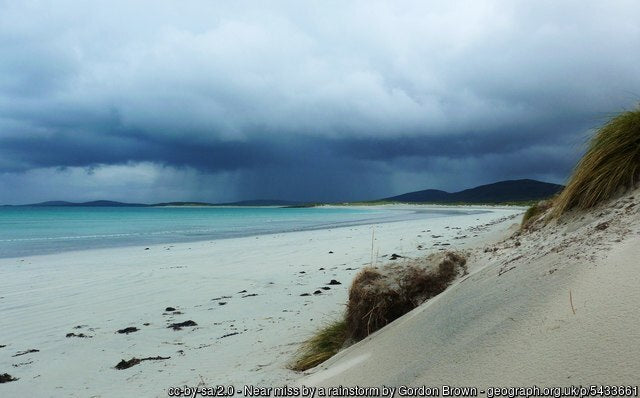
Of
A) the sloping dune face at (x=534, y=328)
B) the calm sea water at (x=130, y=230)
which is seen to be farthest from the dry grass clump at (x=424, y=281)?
the calm sea water at (x=130, y=230)

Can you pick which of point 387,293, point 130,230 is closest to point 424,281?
point 387,293

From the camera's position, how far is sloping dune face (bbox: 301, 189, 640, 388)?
205 centimetres

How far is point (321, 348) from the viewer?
15.0 feet

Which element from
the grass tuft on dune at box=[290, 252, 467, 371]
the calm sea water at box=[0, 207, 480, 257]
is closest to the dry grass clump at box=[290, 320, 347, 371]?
the grass tuft on dune at box=[290, 252, 467, 371]

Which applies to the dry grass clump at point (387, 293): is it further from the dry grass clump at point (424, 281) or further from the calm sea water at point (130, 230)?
the calm sea water at point (130, 230)

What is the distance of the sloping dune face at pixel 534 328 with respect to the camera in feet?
6.73

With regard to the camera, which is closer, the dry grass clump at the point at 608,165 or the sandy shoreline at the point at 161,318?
the dry grass clump at the point at 608,165

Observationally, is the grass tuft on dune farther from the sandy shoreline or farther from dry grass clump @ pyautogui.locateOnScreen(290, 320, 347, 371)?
the sandy shoreline

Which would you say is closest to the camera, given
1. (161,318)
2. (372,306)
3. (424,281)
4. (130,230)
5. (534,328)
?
(534,328)

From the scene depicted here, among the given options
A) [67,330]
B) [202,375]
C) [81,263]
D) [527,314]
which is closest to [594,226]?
[527,314]

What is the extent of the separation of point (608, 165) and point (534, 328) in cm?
294

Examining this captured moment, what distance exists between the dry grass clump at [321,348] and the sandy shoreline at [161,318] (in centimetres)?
20

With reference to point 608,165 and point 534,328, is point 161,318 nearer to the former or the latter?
point 534,328

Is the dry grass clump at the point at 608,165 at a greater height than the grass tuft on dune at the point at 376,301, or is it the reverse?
the dry grass clump at the point at 608,165
